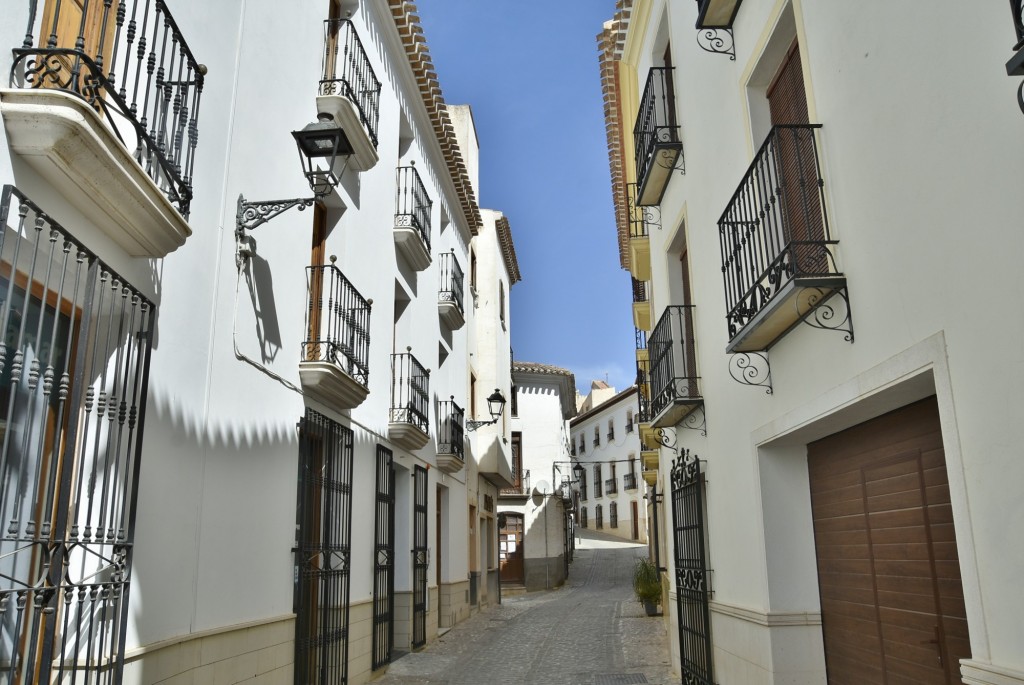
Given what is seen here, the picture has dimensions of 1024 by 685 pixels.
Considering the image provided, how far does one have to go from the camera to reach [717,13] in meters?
6.62

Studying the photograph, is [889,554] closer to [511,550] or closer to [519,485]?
[511,550]

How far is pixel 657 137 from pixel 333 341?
165 inches

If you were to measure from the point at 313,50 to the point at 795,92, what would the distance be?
213 inches

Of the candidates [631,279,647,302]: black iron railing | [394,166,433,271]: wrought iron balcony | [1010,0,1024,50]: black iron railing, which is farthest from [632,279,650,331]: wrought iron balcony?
[1010,0,1024,50]: black iron railing

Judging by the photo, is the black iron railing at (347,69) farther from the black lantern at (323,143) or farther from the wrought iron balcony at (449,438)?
the wrought iron balcony at (449,438)

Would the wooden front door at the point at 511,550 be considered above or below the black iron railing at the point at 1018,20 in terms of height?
below

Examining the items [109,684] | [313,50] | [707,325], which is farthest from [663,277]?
[109,684]

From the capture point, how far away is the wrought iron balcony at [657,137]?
29.4 feet

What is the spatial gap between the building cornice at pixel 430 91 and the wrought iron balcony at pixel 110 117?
6705 millimetres

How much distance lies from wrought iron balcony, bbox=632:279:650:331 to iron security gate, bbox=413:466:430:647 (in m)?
5.80

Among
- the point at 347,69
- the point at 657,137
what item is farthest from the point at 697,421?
Result: the point at 347,69

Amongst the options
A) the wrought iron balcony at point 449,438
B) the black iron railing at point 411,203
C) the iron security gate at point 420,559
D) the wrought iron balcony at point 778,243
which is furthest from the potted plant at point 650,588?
the wrought iron balcony at point 778,243

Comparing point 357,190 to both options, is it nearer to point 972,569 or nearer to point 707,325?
point 707,325

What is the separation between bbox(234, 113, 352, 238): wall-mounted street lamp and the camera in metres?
6.43
